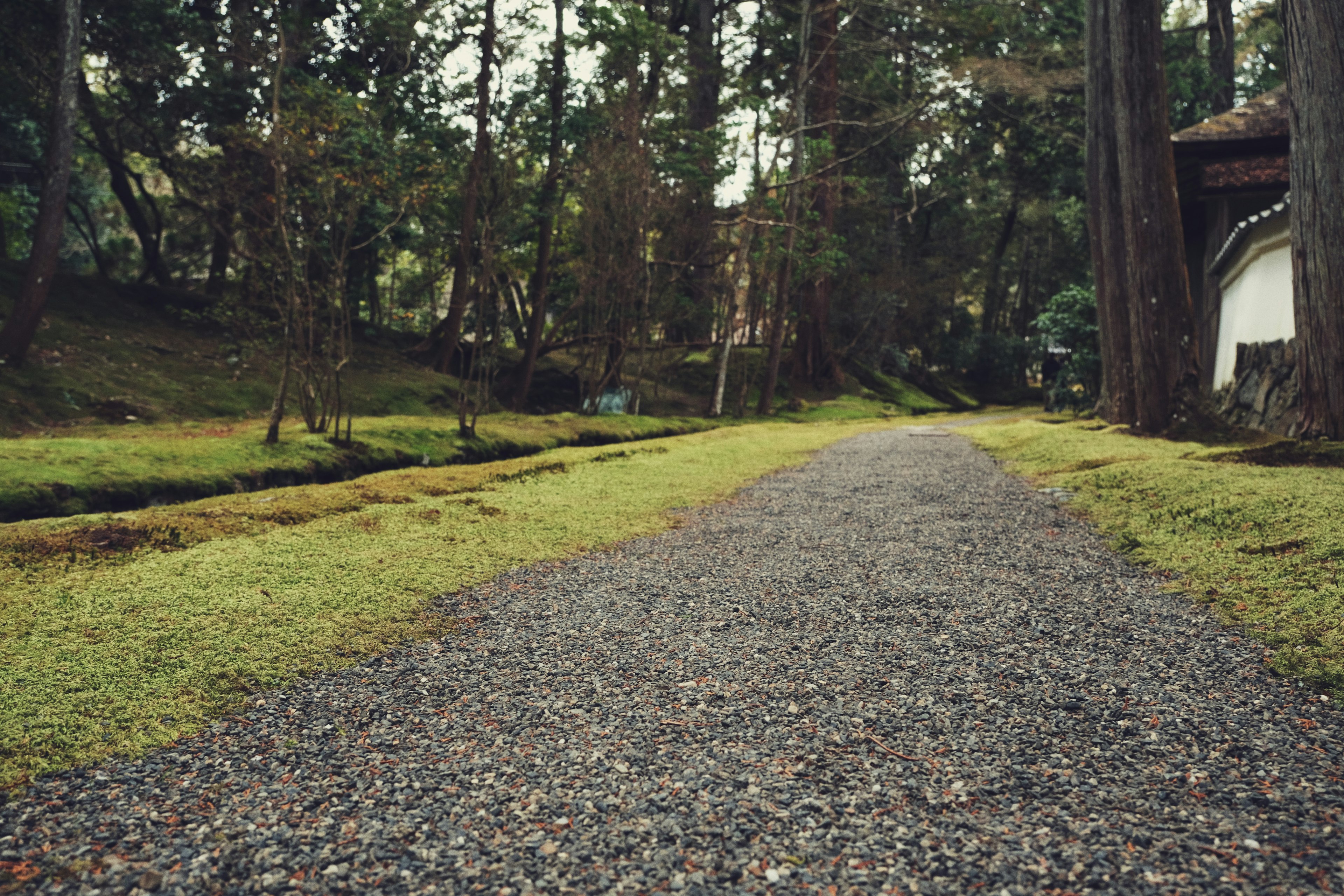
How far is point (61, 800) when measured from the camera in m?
2.19

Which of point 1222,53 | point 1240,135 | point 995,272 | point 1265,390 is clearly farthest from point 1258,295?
point 995,272

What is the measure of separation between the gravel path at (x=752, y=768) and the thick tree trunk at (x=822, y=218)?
59.1 ft

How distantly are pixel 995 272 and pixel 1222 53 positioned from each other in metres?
13.7

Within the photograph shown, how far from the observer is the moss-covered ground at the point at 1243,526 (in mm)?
3330

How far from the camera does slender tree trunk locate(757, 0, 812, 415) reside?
2027 cm

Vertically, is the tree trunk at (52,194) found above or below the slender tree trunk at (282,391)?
above

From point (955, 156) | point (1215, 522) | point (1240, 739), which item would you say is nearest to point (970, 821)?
point (1240, 739)

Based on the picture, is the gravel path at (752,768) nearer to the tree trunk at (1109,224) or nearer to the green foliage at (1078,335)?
the tree trunk at (1109,224)

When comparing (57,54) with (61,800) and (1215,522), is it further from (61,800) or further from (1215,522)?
(1215,522)

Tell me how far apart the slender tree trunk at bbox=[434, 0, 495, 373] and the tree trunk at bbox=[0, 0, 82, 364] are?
20.1 ft

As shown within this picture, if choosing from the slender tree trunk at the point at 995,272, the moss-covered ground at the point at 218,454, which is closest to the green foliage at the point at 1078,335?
the moss-covered ground at the point at 218,454

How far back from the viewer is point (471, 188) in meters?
15.4

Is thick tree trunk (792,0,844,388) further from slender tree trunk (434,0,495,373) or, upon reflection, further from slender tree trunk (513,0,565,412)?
slender tree trunk (434,0,495,373)

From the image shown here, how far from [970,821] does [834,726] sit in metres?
0.62
